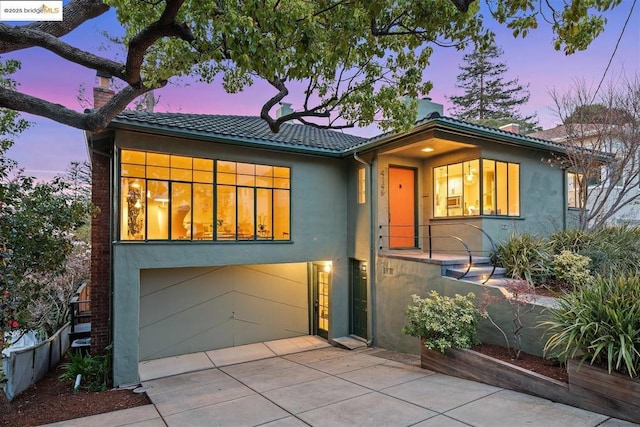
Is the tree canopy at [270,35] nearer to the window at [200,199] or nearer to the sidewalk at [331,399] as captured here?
the window at [200,199]

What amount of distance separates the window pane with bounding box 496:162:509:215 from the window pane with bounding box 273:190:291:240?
5.65 m

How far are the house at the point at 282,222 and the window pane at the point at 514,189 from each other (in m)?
0.04

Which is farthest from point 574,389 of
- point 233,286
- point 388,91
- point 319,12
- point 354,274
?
point 233,286

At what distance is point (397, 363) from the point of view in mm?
7562

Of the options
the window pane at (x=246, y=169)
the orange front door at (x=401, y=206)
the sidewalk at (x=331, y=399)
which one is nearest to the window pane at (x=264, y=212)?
the window pane at (x=246, y=169)

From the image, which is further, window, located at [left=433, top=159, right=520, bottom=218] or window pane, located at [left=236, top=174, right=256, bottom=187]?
window, located at [left=433, top=159, right=520, bottom=218]

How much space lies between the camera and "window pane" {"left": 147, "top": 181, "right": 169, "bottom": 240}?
8188mm

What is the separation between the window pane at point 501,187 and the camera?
9664 millimetres

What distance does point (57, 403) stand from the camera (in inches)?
248

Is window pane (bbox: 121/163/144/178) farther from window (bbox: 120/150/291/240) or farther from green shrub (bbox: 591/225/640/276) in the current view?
green shrub (bbox: 591/225/640/276)

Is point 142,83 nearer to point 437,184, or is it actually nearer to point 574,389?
point 574,389

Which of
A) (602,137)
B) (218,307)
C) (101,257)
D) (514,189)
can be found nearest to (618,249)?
(514,189)

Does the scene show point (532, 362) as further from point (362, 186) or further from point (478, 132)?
point (362, 186)

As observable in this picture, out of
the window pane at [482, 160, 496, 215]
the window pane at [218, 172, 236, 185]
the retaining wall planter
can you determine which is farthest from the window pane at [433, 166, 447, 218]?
the window pane at [218, 172, 236, 185]
